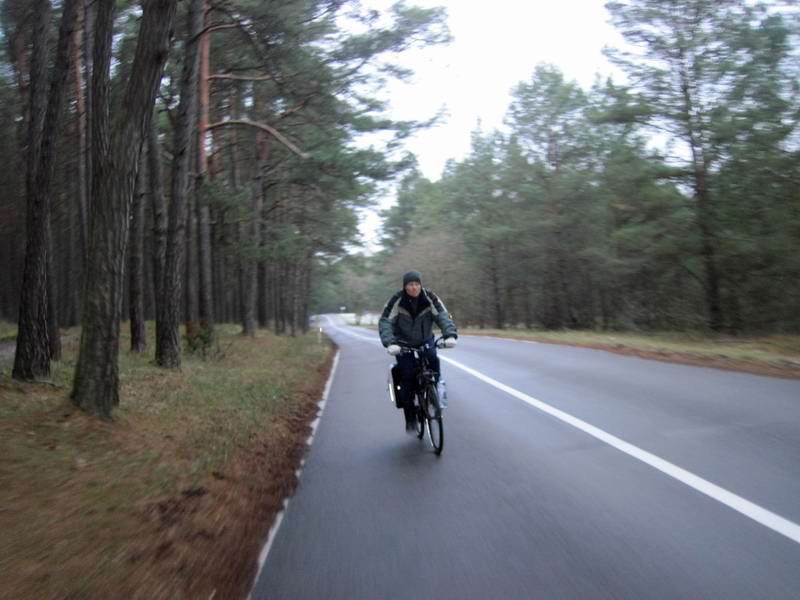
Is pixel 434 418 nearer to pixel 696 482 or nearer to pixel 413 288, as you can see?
pixel 413 288

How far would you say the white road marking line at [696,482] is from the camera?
4.40 meters

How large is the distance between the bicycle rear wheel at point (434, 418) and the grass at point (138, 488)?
1.63 meters

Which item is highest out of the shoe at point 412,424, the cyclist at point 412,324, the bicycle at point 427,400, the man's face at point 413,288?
the man's face at point 413,288

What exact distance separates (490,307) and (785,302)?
30.2 metres

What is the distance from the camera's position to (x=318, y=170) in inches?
797

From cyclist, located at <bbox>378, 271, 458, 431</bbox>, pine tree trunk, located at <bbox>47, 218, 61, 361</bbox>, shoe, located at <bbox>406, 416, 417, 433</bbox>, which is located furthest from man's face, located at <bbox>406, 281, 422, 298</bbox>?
pine tree trunk, located at <bbox>47, 218, 61, 361</bbox>

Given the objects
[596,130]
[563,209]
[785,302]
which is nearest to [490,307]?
[563,209]

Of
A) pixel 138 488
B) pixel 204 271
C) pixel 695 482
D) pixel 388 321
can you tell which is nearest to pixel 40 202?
pixel 388 321

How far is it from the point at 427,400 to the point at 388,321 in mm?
1046

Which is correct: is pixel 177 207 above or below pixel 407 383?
above

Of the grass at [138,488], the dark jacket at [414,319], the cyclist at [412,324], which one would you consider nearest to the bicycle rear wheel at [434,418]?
the cyclist at [412,324]

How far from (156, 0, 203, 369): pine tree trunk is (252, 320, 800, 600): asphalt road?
569 cm

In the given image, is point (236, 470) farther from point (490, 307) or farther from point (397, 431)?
point (490, 307)

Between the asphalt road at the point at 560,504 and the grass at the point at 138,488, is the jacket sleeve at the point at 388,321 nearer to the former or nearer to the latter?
the asphalt road at the point at 560,504
